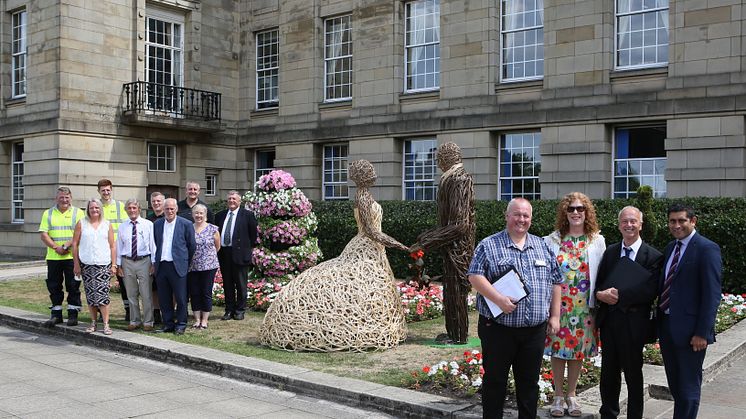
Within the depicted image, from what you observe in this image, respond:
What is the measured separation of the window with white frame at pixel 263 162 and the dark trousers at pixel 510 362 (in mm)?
22049

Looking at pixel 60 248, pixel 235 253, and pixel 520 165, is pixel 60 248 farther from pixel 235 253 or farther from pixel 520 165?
pixel 520 165

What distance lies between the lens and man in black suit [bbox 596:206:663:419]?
5578 millimetres

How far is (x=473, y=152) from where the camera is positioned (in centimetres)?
2047

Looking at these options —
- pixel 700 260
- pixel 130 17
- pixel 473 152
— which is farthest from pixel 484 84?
pixel 700 260

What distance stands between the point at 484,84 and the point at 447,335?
40.7 feet

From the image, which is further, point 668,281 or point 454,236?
point 454,236

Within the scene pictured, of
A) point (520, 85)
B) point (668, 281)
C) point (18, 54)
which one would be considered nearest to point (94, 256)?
point (668, 281)

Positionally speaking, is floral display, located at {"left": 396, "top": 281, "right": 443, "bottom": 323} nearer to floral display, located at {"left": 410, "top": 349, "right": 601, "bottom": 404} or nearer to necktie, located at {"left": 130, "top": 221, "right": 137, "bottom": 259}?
floral display, located at {"left": 410, "top": 349, "right": 601, "bottom": 404}

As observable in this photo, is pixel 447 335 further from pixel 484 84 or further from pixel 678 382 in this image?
pixel 484 84

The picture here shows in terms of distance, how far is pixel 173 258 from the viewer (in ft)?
32.7

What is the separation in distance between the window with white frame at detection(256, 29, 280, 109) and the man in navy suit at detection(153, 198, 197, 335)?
53.6 feet

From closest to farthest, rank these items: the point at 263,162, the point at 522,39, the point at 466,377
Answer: the point at 466,377 < the point at 522,39 < the point at 263,162

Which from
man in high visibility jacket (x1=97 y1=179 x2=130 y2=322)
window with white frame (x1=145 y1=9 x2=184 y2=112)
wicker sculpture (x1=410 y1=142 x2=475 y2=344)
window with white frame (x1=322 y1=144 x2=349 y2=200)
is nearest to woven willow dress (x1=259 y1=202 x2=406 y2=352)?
wicker sculpture (x1=410 y1=142 x2=475 y2=344)

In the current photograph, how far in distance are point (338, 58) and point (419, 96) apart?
3903 mm
